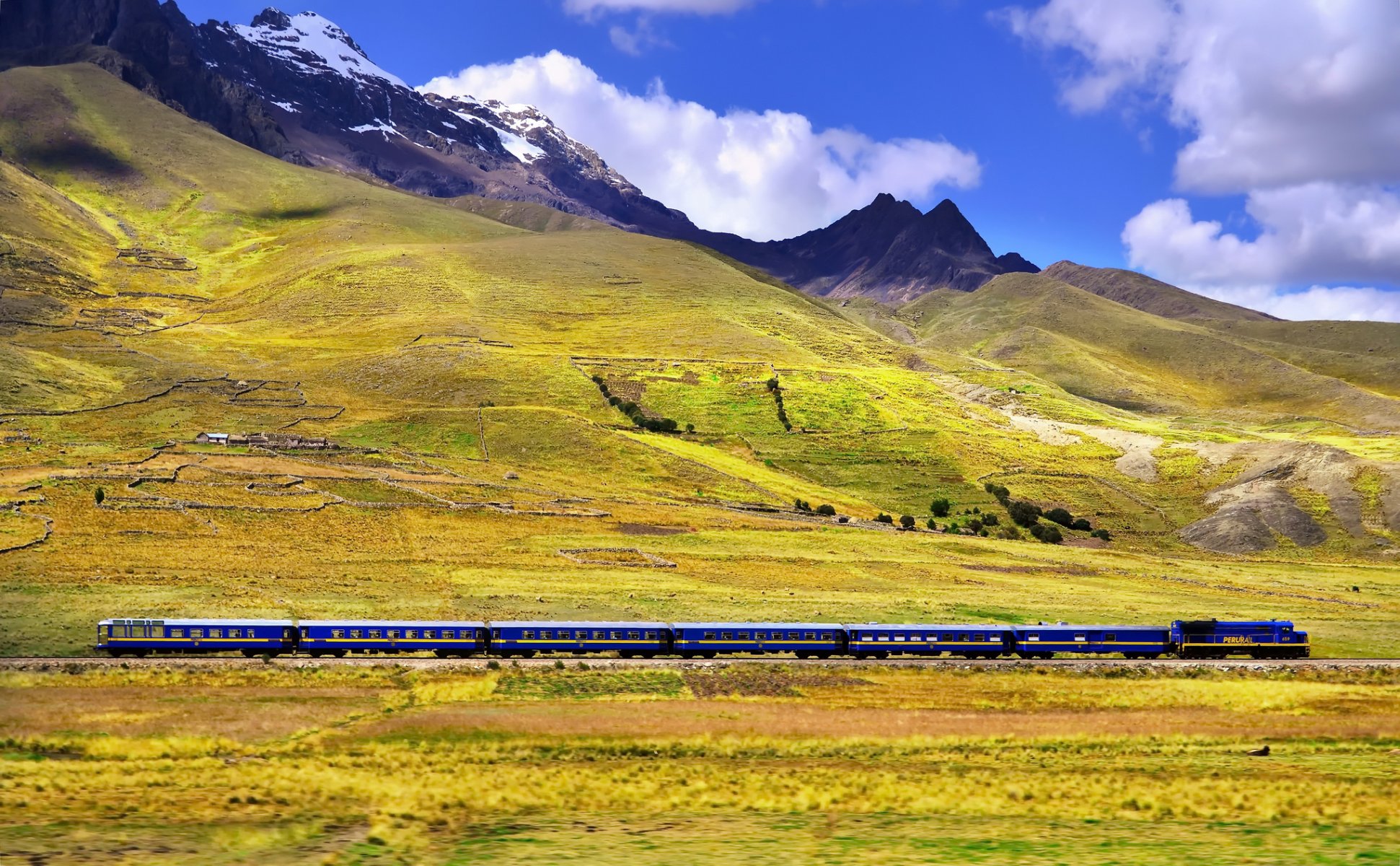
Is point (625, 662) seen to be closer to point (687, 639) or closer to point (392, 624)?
point (687, 639)

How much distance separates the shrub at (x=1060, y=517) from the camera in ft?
440

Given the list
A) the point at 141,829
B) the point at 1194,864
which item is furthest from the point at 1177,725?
the point at 141,829

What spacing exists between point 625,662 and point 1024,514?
88147 millimetres

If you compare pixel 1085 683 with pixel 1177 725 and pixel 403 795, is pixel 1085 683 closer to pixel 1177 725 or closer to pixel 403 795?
pixel 1177 725

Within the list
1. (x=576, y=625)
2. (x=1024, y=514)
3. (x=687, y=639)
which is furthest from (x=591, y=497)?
(x=687, y=639)

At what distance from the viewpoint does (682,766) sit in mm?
38062

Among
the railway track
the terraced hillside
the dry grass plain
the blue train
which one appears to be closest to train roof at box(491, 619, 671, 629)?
the blue train

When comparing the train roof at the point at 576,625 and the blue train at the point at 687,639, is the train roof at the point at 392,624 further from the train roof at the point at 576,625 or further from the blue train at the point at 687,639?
the train roof at the point at 576,625

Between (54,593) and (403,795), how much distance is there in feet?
162

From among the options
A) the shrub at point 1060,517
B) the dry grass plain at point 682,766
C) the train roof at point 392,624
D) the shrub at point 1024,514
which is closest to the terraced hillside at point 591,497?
the shrub at point 1024,514

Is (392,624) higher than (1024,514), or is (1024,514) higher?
(1024,514)

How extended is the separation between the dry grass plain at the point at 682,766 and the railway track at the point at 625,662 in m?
1.36

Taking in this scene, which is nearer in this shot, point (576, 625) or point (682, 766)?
→ point (682, 766)

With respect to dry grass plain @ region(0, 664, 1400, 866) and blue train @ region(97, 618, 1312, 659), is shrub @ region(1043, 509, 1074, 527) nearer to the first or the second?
blue train @ region(97, 618, 1312, 659)
